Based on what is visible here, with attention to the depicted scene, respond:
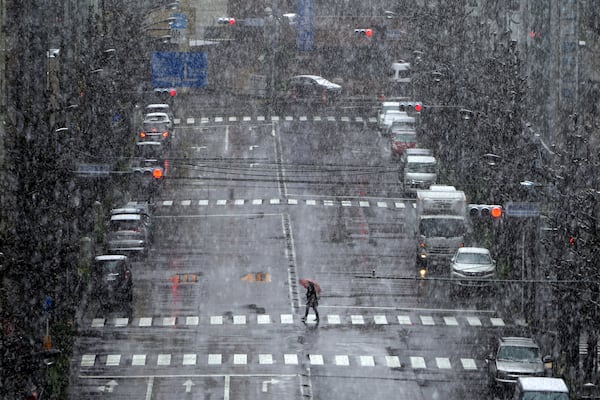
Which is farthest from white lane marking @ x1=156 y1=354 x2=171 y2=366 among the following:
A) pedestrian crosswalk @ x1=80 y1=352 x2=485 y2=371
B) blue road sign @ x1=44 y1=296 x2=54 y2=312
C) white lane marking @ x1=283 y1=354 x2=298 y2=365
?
blue road sign @ x1=44 y1=296 x2=54 y2=312

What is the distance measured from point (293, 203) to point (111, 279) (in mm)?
15298

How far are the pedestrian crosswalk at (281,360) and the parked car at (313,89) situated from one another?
39.4 metres

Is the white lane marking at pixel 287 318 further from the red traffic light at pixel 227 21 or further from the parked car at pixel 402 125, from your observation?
the red traffic light at pixel 227 21

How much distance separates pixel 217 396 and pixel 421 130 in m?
36.7

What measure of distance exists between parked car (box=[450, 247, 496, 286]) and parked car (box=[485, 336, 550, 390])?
8831 mm

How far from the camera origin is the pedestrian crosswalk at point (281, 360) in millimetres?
41594

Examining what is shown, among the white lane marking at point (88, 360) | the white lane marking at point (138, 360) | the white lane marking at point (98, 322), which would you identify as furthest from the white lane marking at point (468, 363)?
the white lane marking at point (98, 322)

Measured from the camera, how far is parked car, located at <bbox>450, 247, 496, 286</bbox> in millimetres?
49031

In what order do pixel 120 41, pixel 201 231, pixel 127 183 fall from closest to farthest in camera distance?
pixel 201 231, pixel 127 183, pixel 120 41

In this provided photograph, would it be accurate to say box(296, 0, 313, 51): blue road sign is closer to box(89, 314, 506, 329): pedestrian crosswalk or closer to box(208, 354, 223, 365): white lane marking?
box(89, 314, 506, 329): pedestrian crosswalk

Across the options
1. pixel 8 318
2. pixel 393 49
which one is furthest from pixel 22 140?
pixel 393 49

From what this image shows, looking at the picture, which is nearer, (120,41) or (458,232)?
(458,232)

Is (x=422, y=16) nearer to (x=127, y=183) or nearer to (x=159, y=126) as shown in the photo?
(x=159, y=126)

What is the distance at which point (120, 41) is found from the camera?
6856 centimetres
